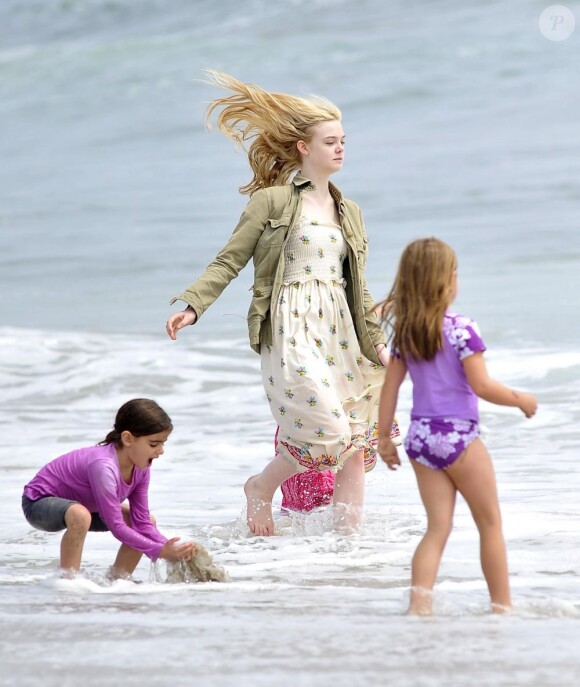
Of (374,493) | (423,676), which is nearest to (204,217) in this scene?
(374,493)

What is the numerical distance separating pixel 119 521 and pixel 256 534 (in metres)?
1.26

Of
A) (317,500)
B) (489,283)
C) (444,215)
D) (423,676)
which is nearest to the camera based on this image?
(423,676)

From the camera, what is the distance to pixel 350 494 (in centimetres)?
513

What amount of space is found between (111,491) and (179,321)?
2.82ft

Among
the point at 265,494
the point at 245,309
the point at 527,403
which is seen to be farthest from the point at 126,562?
the point at 245,309

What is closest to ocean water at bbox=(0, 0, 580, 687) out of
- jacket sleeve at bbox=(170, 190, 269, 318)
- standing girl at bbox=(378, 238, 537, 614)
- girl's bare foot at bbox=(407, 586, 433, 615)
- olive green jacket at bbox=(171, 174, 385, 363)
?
girl's bare foot at bbox=(407, 586, 433, 615)

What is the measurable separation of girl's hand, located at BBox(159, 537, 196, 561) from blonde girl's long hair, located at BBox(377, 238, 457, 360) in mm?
1043

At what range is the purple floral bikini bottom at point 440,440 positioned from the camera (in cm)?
344

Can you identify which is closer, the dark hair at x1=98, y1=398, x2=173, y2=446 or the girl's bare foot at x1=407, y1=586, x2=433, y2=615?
the girl's bare foot at x1=407, y1=586, x2=433, y2=615

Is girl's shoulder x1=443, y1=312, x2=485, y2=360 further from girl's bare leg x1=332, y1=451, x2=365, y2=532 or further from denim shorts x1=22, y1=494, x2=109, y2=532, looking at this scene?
girl's bare leg x1=332, y1=451, x2=365, y2=532

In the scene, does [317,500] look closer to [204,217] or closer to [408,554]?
[408,554]

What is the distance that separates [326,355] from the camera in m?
5.05

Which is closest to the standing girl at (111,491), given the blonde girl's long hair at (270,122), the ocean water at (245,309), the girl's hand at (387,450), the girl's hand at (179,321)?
the ocean water at (245,309)

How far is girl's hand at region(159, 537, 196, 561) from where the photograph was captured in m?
4.02
